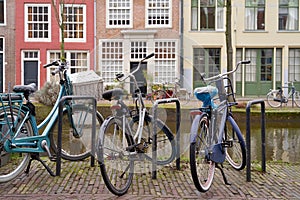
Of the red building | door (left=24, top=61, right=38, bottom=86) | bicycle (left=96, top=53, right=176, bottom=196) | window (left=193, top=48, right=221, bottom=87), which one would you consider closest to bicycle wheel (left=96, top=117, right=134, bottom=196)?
bicycle (left=96, top=53, right=176, bottom=196)

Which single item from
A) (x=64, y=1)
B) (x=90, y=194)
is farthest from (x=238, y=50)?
(x=90, y=194)

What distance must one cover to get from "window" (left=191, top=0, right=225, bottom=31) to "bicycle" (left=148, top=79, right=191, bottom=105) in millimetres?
19173

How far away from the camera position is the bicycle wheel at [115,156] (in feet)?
12.6

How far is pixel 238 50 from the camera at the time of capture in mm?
23562

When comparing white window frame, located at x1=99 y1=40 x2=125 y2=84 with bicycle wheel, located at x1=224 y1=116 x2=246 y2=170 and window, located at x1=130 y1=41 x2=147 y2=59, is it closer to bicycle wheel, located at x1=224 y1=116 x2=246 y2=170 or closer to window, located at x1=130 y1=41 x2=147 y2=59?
window, located at x1=130 y1=41 x2=147 y2=59

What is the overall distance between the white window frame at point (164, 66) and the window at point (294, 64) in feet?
67.5

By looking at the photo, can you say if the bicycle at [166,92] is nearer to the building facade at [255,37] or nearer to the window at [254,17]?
the building facade at [255,37]

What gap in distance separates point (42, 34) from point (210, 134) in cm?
2064

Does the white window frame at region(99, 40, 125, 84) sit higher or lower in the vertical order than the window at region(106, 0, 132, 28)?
lower

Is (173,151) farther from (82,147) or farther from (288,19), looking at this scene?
(288,19)

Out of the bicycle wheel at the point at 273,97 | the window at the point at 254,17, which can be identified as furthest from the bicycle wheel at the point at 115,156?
the window at the point at 254,17

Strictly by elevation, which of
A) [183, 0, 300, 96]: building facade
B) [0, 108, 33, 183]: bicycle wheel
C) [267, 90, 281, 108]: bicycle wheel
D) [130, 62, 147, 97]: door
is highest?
[183, 0, 300, 96]: building facade

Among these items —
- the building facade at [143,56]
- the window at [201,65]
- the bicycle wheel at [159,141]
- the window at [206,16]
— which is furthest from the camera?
the window at [206,16]

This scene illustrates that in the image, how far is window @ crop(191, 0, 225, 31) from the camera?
2344 centimetres
